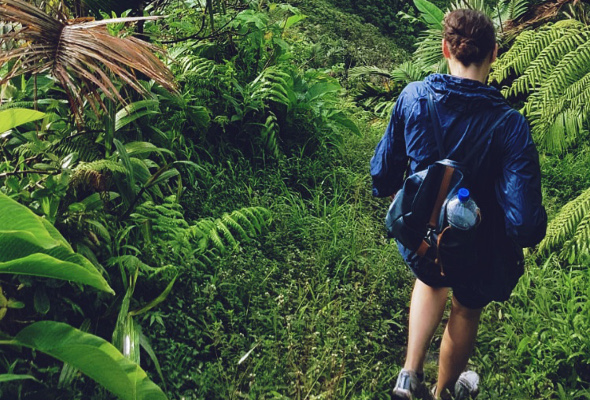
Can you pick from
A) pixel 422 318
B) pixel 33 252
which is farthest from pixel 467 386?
→ pixel 33 252

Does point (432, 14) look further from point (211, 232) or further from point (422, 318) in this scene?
point (422, 318)

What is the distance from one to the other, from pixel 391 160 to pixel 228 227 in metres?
1.38

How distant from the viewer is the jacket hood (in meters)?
2.56

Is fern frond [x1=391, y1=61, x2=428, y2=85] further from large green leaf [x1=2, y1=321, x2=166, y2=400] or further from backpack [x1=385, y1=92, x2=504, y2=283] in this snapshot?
large green leaf [x1=2, y1=321, x2=166, y2=400]

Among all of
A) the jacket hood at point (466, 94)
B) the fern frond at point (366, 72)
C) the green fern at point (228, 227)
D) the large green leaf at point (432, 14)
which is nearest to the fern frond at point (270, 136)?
the green fern at point (228, 227)

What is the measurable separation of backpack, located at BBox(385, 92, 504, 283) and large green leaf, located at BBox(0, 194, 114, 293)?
1182mm

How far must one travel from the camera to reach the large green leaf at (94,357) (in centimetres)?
220

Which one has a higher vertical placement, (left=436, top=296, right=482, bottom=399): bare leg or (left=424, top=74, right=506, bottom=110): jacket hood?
(left=424, top=74, right=506, bottom=110): jacket hood

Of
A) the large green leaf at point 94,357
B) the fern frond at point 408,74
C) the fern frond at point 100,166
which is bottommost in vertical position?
the fern frond at point 408,74

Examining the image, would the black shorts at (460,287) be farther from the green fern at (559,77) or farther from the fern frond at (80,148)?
the fern frond at (80,148)

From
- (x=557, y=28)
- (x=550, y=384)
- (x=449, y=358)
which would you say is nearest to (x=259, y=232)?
(x=449, y=358)

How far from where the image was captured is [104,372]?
7.25 feet

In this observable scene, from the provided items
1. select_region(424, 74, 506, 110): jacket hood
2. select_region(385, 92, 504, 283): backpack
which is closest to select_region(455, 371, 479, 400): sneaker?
select_region(385, 92, 504, 283): backpack

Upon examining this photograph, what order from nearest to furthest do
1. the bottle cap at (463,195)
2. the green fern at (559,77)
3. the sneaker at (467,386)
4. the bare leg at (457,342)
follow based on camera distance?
the bottle cap at (463,195)
the bare leg at (457,342)
the sneaker at (467,386)
the green fern at (559,77)
